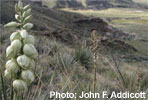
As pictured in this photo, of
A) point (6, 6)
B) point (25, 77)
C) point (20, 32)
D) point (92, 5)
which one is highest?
point (20, 32)

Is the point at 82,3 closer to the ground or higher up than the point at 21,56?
closer to the ground

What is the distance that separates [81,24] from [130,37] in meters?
6.18

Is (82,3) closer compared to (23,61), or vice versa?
(23,61)

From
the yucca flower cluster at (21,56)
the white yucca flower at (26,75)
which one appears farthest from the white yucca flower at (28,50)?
the white yucca flower at (26,75)

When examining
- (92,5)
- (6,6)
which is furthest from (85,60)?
(92,5)

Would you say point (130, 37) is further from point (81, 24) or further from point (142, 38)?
point (81, 24)

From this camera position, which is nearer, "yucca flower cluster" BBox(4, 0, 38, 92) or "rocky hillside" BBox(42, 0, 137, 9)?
"yucca flower cluster" BBox(4, 0, 38, 92)

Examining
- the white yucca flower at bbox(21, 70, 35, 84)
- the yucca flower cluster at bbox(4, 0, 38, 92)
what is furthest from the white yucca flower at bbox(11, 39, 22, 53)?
the white yucca flower at bbox(21, 70, 35, 84)

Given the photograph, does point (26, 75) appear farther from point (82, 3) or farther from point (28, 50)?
point (82, 3)

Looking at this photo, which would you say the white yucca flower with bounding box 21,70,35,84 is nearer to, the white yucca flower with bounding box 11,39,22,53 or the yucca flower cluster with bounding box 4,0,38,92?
the yucca flower cluster with bounding box 4,0,38,92

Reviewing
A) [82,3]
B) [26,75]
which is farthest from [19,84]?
[82,3]

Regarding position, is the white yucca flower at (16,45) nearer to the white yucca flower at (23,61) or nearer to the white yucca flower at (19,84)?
the white yucca flower at (23,61)

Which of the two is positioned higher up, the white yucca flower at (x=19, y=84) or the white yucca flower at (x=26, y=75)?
the white yucca flower at (x=26, y=75)

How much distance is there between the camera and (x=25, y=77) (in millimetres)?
1490
